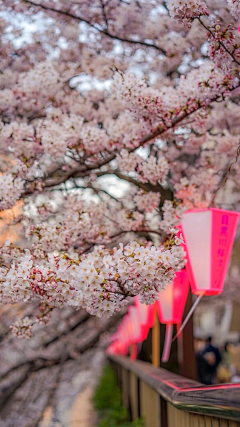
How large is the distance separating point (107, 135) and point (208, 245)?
171cm

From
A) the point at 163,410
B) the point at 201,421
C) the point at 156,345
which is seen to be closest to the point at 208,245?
the point at 201,421

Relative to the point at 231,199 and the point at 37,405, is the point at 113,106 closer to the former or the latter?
the point at 231,199

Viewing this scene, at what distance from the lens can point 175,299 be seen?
4.98m

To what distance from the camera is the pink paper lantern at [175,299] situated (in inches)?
190

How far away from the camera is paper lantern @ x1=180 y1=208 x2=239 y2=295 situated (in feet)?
11.1

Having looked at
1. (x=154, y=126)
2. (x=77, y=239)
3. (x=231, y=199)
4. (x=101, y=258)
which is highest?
(x=231, y=199)

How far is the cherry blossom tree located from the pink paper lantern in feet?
1.78

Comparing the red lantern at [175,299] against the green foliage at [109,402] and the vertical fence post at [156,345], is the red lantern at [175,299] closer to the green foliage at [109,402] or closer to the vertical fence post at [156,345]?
the vertical fence post at [156,345]

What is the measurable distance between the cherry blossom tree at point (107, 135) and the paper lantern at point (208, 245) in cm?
33

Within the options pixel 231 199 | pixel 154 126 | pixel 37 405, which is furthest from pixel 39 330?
pixel 154 126

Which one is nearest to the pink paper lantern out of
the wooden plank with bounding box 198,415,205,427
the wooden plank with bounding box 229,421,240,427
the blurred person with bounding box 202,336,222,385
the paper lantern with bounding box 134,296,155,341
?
the paper lantern with bounding box 134,296,155,341

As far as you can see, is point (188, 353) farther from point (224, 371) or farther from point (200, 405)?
point (224, 371)

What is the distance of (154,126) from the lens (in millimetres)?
3848

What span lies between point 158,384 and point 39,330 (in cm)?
552
